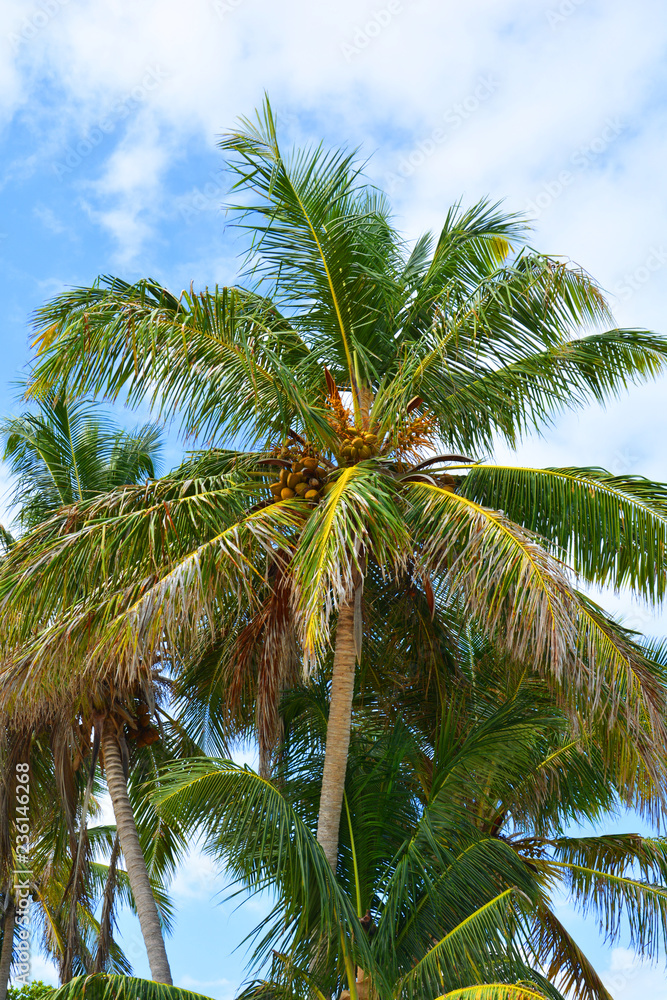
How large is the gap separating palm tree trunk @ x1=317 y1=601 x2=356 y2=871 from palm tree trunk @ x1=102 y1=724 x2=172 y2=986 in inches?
117

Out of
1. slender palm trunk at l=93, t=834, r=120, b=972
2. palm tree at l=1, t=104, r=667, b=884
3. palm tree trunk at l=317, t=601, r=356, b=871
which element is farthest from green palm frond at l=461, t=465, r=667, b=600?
slender palm trunk at l=93, t=834, r=120, b=972

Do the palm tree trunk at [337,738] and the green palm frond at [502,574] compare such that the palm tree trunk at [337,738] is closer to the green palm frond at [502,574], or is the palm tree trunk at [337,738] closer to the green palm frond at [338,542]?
the green palm frond at [338,542]

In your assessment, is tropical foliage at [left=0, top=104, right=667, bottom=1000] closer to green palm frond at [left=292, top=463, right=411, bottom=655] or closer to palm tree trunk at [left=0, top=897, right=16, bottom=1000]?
green palm frond at [left=292, top=463, right=411, bottom=655]

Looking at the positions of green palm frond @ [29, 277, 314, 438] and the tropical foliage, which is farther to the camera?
green palm frond @ [29, 277, 314, 438]

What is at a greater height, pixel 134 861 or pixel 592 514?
pixel 592 514

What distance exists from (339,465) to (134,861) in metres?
4.93

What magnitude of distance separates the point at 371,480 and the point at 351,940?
3556 mm

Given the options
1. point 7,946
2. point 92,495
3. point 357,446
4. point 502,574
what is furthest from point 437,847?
point 7,946

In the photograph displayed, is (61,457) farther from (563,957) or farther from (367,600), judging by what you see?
(563,957)

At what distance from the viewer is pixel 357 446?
370 inches

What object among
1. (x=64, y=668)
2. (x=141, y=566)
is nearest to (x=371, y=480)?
(x=141, y=566)

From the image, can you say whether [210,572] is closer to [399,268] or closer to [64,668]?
[64,668]

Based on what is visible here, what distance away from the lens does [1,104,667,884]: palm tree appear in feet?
27.4

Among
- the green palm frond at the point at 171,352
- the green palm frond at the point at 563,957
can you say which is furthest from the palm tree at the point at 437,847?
the green palm frond at the point at 171,352
